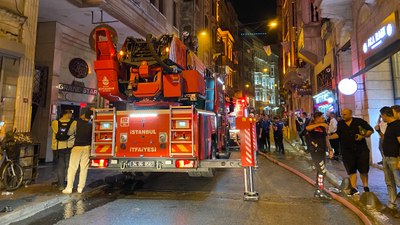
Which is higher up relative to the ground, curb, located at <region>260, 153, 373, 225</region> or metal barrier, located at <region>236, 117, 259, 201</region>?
metal barrier, located at <region>236, 117, 259, 201</region>

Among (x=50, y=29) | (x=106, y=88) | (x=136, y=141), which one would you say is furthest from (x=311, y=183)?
(x=50, y=29)

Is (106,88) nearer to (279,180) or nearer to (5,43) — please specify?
(5,43)

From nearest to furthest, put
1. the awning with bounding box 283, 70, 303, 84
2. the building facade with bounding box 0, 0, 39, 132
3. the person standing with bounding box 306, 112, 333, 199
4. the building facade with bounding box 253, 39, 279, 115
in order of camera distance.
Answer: the person standing with bounding box 306, 112, 333, 199 < the building facade with bounding box 0, 0, 39, 132 < the awning with bounding box 283, 70, 303, 84 < the building facade with bounding box 253, 39, 279, 115

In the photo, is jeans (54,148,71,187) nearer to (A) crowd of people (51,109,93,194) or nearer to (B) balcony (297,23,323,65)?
(A) crowd of people (51,109,93,194)

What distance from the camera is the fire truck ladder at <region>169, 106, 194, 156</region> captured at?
6.62m

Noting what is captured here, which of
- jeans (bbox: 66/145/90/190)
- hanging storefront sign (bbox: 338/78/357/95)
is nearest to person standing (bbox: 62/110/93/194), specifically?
jeans (bbox: 66/145/90/190)

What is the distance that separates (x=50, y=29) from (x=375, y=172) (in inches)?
513

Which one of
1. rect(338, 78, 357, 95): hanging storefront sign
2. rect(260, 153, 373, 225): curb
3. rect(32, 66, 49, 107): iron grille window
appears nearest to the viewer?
rect(260, 153, 373, 225): curb

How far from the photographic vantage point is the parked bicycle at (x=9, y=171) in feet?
23.2

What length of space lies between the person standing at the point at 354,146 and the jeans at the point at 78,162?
5.94 meters

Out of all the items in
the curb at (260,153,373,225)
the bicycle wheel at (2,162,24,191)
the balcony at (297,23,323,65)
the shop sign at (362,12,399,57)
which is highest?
the balcony at (297,23,323,65)

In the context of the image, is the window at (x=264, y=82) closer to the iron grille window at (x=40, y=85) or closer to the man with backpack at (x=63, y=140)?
the iron grille window at (x=40, y=85)

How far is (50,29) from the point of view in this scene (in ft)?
39.9

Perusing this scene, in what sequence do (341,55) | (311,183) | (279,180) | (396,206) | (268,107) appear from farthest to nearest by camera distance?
(268,107)
(341,55)
(279,180)
(311,183)
(396,206)
